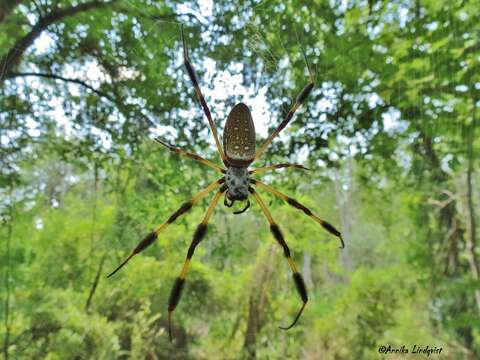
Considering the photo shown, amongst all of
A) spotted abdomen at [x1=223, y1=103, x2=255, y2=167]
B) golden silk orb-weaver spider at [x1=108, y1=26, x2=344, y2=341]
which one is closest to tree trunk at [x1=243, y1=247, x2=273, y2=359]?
golden silk orb-weaver spider at [x1=108, y1=26, x2=344, y2=341]

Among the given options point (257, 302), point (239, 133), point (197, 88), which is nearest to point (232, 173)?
point (239, 133)

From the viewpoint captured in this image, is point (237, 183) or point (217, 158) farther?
point (217, 158)

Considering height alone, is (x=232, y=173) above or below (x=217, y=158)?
below

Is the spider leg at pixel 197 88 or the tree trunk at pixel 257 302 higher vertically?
the spider leg at pixel 197 88

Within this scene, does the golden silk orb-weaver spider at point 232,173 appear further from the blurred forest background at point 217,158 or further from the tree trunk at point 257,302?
the tree trunk at point 257,302

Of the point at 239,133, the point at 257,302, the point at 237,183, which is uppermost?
the point at 239,133

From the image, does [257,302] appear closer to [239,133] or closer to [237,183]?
[237,183]

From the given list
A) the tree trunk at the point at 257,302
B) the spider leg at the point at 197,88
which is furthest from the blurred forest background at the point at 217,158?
the spider leg at the point at 197,88
